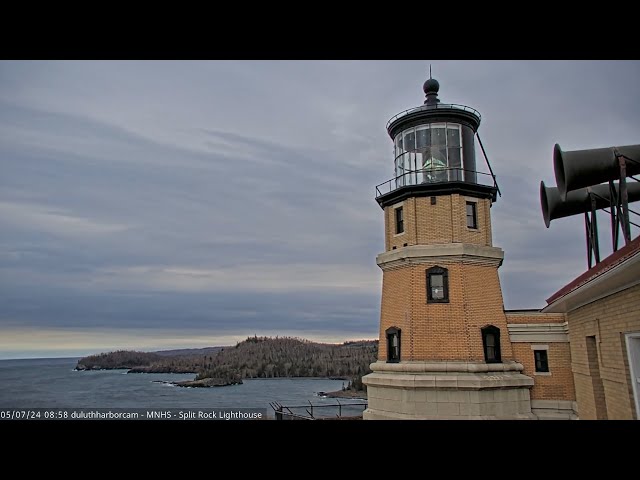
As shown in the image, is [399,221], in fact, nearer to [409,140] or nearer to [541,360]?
[409,140]

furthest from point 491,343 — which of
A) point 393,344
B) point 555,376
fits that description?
point 393,344

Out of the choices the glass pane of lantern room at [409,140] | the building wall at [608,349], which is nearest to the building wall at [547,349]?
the building wall at [608,349]

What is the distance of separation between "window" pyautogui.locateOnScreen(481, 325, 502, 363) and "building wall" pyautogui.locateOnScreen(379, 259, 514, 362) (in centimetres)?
13

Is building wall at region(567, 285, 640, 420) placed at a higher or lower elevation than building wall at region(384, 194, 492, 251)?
lower

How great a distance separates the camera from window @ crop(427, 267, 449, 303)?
452 inches

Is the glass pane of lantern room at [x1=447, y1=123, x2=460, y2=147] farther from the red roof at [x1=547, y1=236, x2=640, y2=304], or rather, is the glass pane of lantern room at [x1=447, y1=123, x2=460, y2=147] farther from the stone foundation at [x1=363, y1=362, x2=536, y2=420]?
the red roof at [x1=547, y1=236, x2=640, y2=304]

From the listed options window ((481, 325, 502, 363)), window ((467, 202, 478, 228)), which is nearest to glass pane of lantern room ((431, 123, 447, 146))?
window ((467, 202, 478, 228))

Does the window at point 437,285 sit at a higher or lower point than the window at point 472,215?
lower

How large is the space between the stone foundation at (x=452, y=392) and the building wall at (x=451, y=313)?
0.28 metres

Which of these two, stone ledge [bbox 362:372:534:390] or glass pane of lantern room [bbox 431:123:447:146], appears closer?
stone ledge [bbox 362:372:534:390]

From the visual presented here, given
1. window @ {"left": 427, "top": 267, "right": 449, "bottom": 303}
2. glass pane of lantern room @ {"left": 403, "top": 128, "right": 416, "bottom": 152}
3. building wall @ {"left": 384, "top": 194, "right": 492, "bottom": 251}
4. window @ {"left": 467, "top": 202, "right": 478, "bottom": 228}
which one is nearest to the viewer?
window @ {"left": 427, "top": 267, "right": 449, "bottom": 303}

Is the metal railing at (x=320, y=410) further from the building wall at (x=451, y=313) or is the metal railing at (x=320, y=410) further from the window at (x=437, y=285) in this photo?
the window at (x=437, y=285)

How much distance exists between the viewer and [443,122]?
12.2 metres

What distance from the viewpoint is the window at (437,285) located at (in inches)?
452
